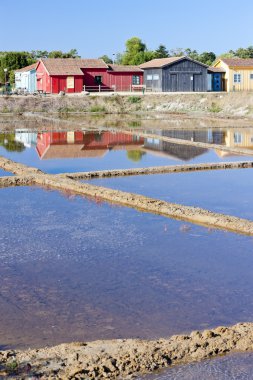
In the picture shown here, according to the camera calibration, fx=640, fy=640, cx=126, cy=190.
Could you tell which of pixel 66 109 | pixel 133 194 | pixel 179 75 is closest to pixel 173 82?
pixel 179 75

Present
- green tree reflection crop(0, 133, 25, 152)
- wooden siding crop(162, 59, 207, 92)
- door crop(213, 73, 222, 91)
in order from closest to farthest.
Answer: green tree reflection crop(0, 133, 25, 152) → wooden siding crop(162, 59, 207, 92) → door crop(213, 73, 222, 91)

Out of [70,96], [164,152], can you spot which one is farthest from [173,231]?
[70,96]

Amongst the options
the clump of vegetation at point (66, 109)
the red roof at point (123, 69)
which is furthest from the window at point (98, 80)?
the clump of vegetation at point (66, 109)

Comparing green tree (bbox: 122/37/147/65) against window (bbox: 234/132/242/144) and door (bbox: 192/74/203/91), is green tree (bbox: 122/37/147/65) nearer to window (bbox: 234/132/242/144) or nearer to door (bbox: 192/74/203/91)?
door (bbox: 192/74/203/91)

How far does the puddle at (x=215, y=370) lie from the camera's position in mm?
8141

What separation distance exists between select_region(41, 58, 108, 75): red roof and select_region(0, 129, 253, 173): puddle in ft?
76.2

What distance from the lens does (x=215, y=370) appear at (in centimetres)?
836

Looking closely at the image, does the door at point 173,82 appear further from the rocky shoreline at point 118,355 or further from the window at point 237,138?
the rocky shoreline at point 118,355

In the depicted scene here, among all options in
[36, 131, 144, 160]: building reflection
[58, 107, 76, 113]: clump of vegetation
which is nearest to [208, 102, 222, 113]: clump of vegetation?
[58, 107, 76, 113]: clump of vegetation

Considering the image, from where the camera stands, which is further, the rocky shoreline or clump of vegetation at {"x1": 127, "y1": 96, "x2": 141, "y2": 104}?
clump of vegetation at {"x1": 127, "y1": 96, "x2": 141, "y2": 104}

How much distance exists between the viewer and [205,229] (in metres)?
15.7

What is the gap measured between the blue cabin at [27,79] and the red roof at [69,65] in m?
5.51

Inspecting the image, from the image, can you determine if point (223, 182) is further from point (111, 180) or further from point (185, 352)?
point (185, 352)

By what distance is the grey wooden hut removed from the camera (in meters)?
65.3
